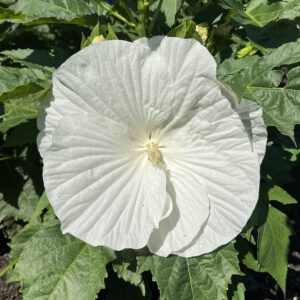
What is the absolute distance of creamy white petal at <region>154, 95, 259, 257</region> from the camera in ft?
3.54

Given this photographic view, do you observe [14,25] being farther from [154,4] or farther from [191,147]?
[191,147]

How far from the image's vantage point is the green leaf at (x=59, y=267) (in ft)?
4.60

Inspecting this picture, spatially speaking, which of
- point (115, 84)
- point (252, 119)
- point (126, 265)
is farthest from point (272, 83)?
point (126, 265)

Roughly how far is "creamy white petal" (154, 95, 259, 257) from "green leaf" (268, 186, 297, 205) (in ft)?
1.15

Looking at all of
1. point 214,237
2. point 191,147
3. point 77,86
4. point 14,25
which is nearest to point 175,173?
point 191,147

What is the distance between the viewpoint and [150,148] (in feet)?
3.72

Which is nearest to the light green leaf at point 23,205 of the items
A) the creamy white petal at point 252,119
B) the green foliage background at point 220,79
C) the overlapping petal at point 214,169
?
the green foliage background at point 220,79

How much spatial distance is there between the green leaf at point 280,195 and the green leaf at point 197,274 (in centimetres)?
24

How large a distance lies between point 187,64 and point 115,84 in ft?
0.51

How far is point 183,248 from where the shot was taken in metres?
1.21

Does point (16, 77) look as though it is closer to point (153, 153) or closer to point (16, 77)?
point (16, 77)

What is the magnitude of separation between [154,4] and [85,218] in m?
0.80

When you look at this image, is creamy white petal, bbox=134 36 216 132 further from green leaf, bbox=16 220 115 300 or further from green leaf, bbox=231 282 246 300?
green leaf, bbox=231 282 246 300

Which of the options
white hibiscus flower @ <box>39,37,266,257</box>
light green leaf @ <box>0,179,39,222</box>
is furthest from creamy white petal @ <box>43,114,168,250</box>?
light green leaf @ <box>0,179,39,222</box>
